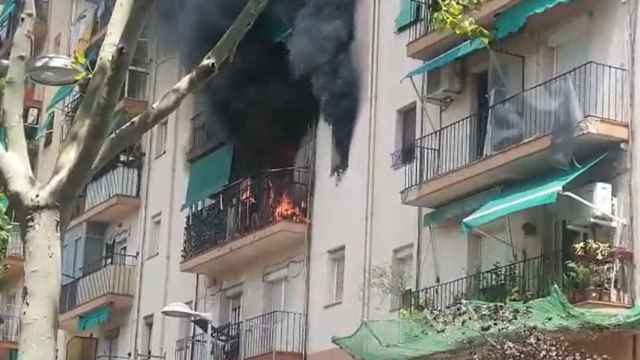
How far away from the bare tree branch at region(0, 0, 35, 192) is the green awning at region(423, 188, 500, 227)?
1197 cm

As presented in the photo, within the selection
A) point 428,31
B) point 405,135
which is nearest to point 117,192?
point 405,135

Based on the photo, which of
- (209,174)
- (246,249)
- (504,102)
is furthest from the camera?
(209,174)

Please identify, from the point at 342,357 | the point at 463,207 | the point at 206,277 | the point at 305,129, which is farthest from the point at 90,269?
the point at 463,207

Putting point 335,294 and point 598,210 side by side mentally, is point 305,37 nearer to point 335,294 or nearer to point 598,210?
point 335,294

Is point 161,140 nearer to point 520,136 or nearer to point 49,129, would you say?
point 49,129

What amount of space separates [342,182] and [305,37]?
112 inches

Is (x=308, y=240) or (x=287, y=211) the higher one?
(x=287, y=211)

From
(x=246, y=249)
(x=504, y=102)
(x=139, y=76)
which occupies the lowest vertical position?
(x=246, y=249)

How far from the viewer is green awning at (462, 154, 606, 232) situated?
68.3 ft

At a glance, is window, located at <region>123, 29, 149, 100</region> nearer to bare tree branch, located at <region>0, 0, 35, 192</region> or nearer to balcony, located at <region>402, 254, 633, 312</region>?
balcony, located at <region>402, 254, 633, 312</region>

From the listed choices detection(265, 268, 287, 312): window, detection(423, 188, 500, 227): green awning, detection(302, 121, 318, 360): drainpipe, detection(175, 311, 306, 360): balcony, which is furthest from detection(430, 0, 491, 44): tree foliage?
detection(265, 268, 287, 312): window

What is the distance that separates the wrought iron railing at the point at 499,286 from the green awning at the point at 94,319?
559 inches

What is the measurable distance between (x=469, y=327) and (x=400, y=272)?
5.17 meters

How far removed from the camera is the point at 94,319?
37.6 meters
